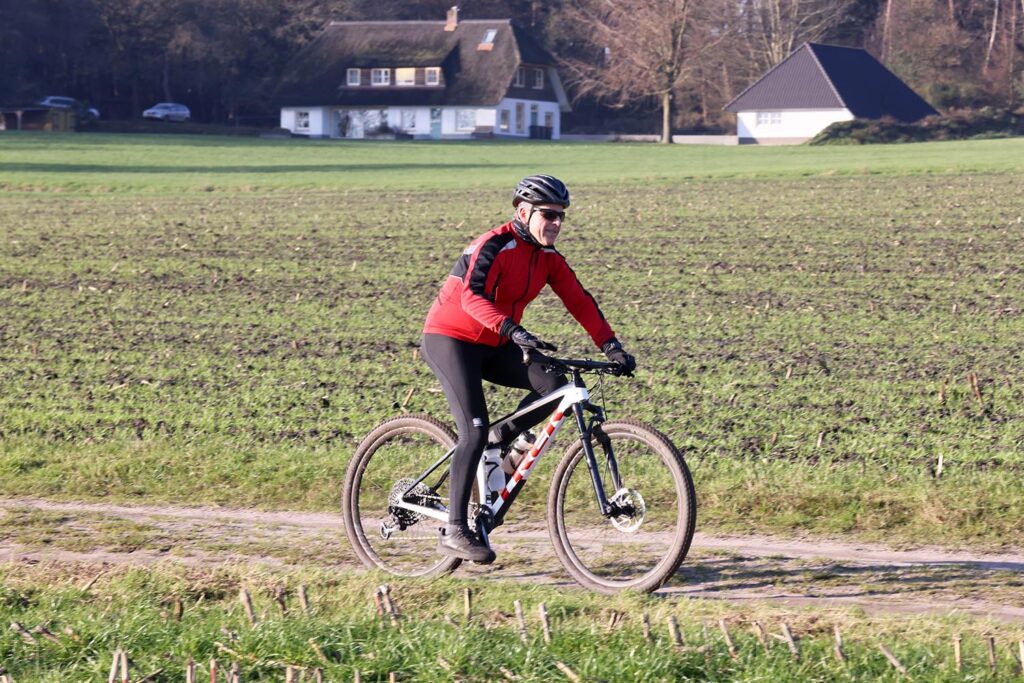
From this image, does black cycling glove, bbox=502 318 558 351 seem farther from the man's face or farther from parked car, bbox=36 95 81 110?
parked car, bbox=36 95 81 110

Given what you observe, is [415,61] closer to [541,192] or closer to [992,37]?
[992,37]

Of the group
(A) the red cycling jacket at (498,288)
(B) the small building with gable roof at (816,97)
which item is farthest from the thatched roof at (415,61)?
(A) the red cycling jacket at (498,288)

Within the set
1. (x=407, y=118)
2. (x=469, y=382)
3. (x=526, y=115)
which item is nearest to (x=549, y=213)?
(x=469, y=382)

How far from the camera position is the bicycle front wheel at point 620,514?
7078 mm

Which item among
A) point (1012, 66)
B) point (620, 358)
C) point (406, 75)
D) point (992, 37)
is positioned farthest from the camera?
point (406, 75)

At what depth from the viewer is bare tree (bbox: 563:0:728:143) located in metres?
85.5

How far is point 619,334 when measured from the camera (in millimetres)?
15336

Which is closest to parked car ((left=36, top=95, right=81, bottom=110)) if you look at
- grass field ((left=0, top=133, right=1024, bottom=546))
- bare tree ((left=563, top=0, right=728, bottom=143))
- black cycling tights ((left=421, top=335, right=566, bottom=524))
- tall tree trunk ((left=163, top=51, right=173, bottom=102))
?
tall tree trunk ((left=163, top=51, right=173, bottom=102))

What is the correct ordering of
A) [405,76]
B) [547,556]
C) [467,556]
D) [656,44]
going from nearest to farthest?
[467,556] < [547,556] < [656,44] < [405,76]

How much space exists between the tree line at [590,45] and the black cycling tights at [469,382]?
258 feet

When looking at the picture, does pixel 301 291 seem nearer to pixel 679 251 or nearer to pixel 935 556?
pixel 679 251

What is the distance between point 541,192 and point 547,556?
206 cm

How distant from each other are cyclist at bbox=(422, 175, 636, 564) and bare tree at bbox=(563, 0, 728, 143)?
257 ft

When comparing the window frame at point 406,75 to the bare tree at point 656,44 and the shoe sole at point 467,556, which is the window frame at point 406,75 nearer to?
the bare tree at point 656,44
